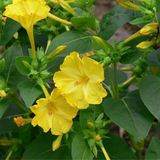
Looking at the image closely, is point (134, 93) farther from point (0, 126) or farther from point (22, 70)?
point (0, 126)

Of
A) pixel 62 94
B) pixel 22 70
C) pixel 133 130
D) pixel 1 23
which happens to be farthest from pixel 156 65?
pixel 1 23

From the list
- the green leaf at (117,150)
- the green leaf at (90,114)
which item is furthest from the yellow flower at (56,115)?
the green leaf at (117,150)

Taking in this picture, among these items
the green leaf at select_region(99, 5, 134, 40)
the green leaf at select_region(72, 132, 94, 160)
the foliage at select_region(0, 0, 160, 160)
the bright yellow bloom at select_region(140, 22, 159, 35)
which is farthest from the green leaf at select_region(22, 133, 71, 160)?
the bright yellow bloom at select_region(140, 22, 159, 35)

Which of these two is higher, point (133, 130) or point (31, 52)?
point (31, 52)

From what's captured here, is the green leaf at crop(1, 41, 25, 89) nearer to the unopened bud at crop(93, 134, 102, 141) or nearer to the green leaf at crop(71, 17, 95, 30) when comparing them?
the green leaf at crop(71, 17, 95, 30)

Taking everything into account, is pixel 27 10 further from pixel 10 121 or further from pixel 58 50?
pixel 10 121

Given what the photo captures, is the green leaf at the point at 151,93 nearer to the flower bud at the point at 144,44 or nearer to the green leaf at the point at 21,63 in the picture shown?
the flower bud at the point at 144,44
